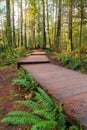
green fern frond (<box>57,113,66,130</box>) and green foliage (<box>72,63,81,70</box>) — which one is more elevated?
green fern frond (<box>57,113,66,130</box>)

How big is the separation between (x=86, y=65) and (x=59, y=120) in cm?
814

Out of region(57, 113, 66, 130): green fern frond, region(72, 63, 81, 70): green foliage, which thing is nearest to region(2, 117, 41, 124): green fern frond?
region(57, 113, 66, 130): green fern frond

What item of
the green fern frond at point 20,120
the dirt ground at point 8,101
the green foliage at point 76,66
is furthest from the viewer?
the green foliage at point 76,66

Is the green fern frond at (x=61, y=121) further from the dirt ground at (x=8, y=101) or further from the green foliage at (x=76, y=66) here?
the green foliage at (x=76, y=66)

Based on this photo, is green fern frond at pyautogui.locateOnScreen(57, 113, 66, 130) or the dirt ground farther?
the dirt ground

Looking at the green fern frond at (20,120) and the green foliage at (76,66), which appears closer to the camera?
the green fern frond at (20,120)

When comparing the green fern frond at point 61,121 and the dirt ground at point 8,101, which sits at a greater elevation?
the green fern frond at point 61,121

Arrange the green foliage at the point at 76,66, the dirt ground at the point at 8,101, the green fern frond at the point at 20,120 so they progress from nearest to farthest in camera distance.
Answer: the green fern frond at the point at 20,120 < the dirt ground at the point at 8,101 < the green foliage at the point at 76,66

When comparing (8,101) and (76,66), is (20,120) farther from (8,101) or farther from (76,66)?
(76,66)

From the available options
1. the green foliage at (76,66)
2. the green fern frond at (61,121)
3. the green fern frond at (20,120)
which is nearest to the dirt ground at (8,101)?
the green fern frond at (20,120)

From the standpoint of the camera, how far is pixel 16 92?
5652mm

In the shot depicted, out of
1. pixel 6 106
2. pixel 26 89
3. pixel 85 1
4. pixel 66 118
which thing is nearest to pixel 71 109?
pixel 66 118


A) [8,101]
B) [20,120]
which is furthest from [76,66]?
[20,120]

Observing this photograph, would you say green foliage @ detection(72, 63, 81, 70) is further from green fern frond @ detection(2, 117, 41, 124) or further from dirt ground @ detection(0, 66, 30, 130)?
green fern frond @ detection(2, 117, 41, 124)
